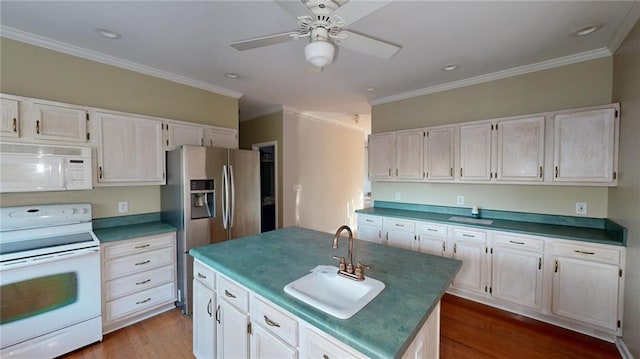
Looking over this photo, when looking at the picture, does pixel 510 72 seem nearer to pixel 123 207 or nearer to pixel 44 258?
pixel 123 207

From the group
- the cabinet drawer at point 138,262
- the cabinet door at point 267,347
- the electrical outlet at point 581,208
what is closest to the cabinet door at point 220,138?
the cabinet drawer at point 138,262

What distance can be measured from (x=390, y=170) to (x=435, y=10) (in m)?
2.15

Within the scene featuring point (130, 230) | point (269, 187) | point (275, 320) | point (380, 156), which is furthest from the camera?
point (269, 187)

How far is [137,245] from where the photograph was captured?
2.50 meters

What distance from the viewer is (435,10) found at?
73.3 inches

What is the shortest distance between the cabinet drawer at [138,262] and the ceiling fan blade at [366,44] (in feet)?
A: 8.66

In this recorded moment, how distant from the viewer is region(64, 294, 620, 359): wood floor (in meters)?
2.09

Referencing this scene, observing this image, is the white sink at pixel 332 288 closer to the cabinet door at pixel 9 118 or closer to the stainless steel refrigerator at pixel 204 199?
the stainless steel refrigerator at pixel 204 199

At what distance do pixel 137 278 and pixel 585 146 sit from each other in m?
4.50

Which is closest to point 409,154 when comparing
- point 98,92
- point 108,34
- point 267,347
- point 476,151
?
point 476,151

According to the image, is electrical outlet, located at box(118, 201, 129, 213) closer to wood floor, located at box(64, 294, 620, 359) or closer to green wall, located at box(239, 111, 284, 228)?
wood floor, located at box(64, 294, 620, 359)

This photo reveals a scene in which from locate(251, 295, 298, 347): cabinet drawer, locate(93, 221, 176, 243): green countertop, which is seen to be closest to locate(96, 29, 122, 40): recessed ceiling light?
locate(93, 221, 176, 243): green countertop

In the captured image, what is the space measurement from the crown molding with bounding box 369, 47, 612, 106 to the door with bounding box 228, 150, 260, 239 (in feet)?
7.67

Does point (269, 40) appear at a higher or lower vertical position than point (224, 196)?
higher
